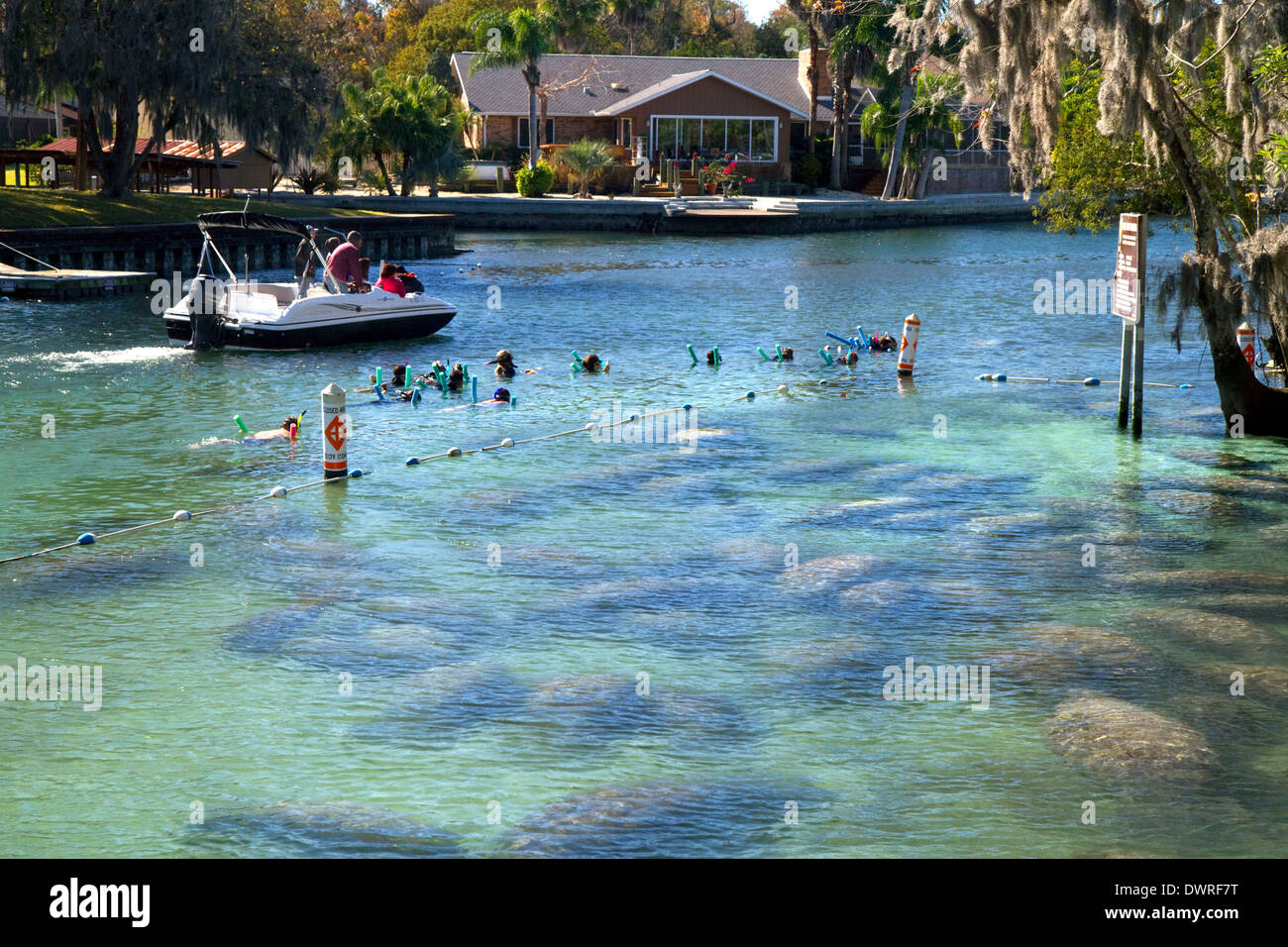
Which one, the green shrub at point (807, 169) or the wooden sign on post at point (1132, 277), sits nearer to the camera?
the wooden sign on post at point (1132, 277)

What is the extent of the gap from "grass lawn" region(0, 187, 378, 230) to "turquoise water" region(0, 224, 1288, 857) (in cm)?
1853

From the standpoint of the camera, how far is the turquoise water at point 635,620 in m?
8.90

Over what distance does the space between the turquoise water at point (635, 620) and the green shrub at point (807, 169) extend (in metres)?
53.0

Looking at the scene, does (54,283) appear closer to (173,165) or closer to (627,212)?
(173,165)

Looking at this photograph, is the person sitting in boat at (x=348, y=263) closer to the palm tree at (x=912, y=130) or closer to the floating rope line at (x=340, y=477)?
the floating rope line at (x=340, y=477)

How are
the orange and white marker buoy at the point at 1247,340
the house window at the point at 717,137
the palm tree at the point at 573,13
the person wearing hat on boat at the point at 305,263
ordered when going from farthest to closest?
the house window at the point at 717,137 < the palm tree at the point at 573,13 < the person wearing hat on boat at the point at 305,263 < the orange and white marker buoy at the point at 1247,340

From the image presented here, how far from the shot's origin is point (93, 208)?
44.8 metres

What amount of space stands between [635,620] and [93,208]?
3771 cm

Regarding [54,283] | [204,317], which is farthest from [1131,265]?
[54,283]

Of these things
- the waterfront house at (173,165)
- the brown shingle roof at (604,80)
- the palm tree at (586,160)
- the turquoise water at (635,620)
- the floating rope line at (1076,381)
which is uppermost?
the brown shingle roof at (604,80)

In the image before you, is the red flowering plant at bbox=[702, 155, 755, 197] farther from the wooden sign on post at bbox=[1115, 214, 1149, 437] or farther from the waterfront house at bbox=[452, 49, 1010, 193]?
the wooden sign on post at bbox=[1115, 214, 1149, 437]

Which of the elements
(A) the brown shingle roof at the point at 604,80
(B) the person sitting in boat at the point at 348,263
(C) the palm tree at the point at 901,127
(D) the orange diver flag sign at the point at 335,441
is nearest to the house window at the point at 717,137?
(A) the brown shingle roof at the point at 604,80

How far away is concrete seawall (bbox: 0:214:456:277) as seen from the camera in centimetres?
4059

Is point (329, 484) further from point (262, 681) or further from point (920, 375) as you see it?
point (920, 375)
